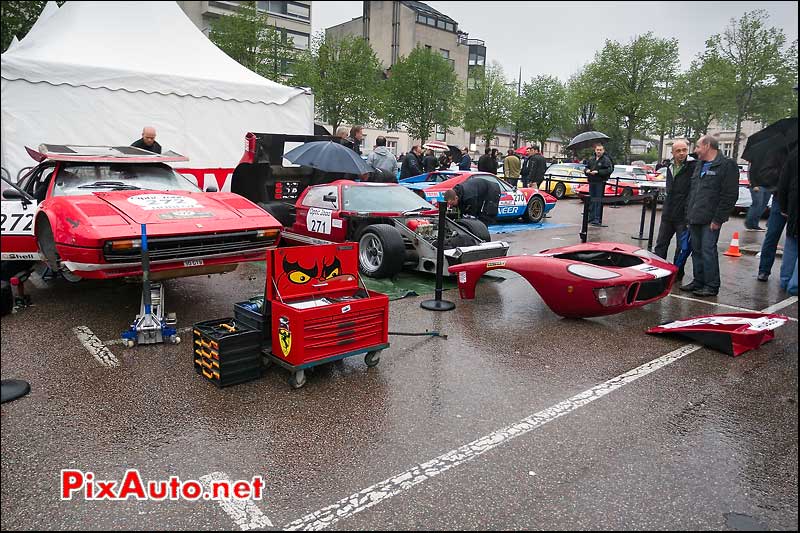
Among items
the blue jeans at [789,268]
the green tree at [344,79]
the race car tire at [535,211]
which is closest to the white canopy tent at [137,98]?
the race car tire at [535,211]

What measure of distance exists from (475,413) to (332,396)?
987 millimetres

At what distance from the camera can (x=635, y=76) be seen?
3912 centimetres

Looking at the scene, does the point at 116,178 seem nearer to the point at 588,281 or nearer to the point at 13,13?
the point at 13,13

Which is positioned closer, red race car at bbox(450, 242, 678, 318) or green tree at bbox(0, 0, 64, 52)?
green tree at bbox(0, 0, 64, 52)

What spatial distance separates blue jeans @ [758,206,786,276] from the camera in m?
8.16

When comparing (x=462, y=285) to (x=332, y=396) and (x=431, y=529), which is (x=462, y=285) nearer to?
(x=332, y=396)

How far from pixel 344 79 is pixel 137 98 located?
23.6 meters

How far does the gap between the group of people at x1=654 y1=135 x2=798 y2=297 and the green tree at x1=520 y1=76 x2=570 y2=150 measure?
41.4 meters

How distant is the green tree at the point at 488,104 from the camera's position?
159ft

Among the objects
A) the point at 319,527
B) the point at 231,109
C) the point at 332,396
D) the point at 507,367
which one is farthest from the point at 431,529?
the point at 231,109

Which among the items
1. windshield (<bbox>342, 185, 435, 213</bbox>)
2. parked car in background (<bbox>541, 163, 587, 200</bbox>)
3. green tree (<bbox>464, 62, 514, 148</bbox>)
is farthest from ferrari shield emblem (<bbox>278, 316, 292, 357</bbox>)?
green tree (<bbox>464, 62, 514, 148</bbox>)

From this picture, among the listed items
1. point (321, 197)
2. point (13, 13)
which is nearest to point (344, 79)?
point (321, 197)

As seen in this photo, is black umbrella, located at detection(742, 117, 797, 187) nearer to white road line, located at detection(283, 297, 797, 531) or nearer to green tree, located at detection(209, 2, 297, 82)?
white road line, located at detection(283, 297, 797, 531)

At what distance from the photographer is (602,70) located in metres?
39.5
